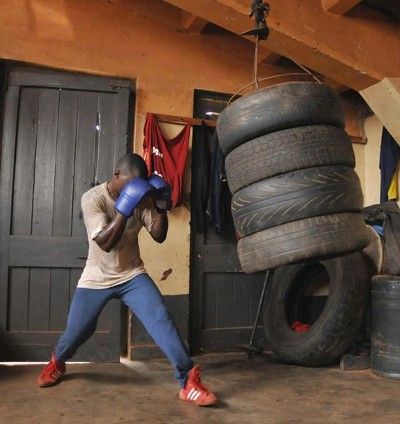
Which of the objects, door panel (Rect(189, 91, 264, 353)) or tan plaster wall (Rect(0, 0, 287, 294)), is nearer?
tan plaster wall (Rect(0, 0, 287, 294))

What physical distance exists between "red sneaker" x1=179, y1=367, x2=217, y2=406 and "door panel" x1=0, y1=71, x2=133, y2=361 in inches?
46.2

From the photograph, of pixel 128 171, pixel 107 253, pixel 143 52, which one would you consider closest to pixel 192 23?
pixel 143 52

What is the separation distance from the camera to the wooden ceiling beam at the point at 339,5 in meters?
3.11

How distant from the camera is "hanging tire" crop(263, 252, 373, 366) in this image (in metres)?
3.44

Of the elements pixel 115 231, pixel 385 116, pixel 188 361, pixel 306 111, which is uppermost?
Answer: pixel 385 116

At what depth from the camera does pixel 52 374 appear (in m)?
2.92

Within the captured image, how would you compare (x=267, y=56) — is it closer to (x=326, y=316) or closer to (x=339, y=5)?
(x=339, y=5)

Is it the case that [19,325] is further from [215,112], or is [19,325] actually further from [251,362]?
[215,112]

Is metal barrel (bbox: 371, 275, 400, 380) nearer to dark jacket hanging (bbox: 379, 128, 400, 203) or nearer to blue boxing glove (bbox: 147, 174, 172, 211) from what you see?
dark jacket hanging (bbox: 379, 128, 400, 203)

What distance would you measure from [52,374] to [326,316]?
2019 mm

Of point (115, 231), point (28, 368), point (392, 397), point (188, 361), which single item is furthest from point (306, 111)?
point (28, 368)

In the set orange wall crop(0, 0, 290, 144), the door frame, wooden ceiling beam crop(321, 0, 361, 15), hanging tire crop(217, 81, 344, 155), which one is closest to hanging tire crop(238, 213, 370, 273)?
hanging tire crop(217, 81, 344, 155)

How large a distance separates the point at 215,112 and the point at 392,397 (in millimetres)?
2683

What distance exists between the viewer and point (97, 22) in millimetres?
3812
